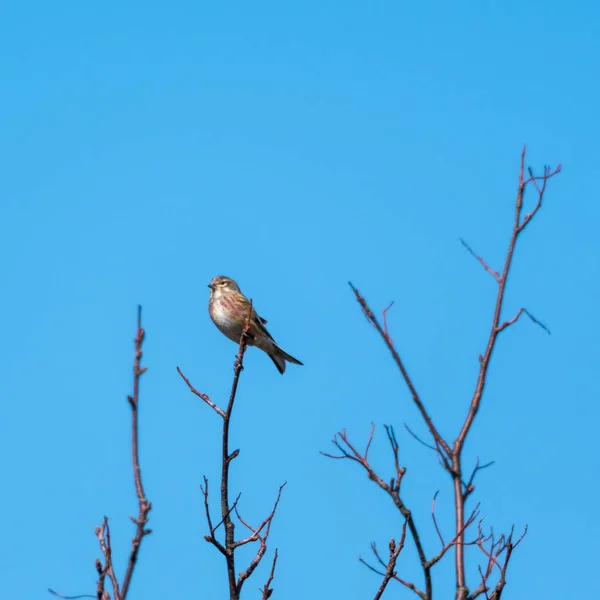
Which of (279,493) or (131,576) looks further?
(279,493)

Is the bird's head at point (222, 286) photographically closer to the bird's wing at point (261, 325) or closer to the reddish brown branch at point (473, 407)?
the bird's wing at point (261, 325)

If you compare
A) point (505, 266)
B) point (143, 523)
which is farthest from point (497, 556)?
point (143, 523)

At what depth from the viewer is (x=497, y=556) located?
15.0 ft

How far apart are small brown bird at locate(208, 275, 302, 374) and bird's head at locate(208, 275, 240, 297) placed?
20 millimetres

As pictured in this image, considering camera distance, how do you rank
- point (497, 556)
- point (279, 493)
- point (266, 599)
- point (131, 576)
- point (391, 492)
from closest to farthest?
1. point (131, 576)
2. point (391, 492)
3. point (266, 599)
4. point (497, 556)
5. point (279, 493)

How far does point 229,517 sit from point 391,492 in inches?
47.9

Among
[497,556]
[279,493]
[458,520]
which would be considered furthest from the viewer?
[279,493]

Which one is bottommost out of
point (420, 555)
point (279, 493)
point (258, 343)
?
point (420, 555)

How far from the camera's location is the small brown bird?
11.4 meters

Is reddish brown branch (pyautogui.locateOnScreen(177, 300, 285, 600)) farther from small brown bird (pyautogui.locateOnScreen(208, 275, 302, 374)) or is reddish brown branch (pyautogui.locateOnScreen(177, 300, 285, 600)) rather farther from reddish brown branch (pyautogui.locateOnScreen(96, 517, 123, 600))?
small brown bird (pyautogui.locateOnScreen(208, 275, 302, 374))

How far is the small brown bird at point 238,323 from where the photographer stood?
1142cm

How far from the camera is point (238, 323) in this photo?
37.4ft

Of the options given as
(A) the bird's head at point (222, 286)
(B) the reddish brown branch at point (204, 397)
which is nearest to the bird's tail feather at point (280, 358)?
(A) the bird's head at point (222, 286)

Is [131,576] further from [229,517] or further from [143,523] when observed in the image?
[229,517]
